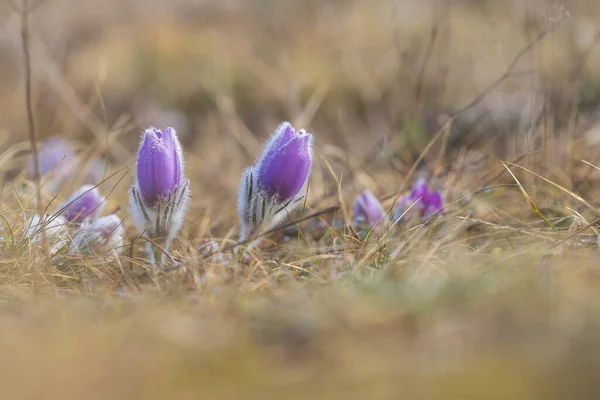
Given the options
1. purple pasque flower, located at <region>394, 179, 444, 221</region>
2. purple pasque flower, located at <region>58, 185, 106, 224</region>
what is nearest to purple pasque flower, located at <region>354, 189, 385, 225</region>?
purple pasque flower, located at <region>394, 179, 444, 221</region>

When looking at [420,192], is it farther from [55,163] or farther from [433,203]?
[55,163]

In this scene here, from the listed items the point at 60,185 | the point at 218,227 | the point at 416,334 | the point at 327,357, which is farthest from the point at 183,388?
the point at 60,185

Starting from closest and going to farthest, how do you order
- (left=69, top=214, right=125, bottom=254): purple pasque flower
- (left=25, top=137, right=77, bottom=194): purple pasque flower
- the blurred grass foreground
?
the blurred grass foreground → (left=69, top=214, right=125, bottom=254): purple pasque flower → (left=25, top=137, right=77, bottom=194): purple pasque flower

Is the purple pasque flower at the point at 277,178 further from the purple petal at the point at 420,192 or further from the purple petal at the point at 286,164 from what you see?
the purple petal at the point at 420,192

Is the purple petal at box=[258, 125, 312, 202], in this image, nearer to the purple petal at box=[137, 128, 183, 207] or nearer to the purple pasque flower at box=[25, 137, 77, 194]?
the purple petal at box=[137, 128, 183, 207]

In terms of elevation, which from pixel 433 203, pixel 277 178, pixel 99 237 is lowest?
pixel 433 203

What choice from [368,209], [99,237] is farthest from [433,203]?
[99,237]

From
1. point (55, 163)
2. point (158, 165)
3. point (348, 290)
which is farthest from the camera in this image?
point (55, 163)
